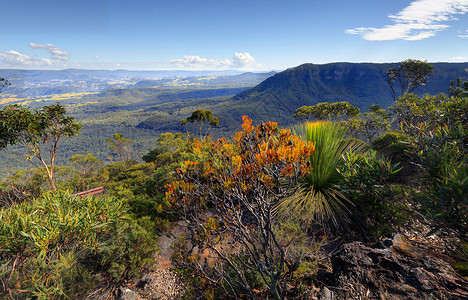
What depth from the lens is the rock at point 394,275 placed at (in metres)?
2.01

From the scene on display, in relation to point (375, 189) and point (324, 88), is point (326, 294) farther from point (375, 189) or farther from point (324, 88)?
point (324, 88)

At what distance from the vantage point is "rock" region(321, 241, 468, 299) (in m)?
2.01

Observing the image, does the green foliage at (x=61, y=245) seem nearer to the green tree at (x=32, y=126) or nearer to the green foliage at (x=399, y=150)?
the green foliage at (x=399, y=150)

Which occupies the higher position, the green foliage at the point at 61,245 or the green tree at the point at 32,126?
the green tree at the point at 32,126

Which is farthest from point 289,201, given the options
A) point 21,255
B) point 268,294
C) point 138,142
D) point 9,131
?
point 138,142

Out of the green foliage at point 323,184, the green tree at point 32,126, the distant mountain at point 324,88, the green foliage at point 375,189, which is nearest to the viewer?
the green foliage at point 375,189

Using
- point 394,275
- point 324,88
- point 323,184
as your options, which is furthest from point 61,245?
point 324,88

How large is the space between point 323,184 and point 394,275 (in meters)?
2.32

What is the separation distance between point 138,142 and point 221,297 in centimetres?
14565

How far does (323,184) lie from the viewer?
451 centimetres

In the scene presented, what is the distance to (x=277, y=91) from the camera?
157m

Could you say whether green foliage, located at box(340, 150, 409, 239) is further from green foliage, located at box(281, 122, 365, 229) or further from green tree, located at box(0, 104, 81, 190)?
green tree, located at box(0, 104, 81, 190)

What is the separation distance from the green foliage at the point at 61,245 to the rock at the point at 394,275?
3510 mm

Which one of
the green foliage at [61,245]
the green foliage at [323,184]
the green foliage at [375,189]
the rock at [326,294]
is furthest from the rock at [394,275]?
Answer: the green foliage at [61,245]
